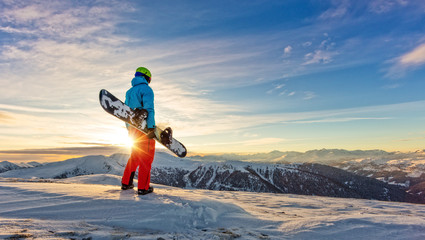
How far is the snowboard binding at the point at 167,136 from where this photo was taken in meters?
7.57

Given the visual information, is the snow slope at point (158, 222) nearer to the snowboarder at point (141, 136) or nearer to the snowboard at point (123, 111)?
the snowboarder at point (141, 136)

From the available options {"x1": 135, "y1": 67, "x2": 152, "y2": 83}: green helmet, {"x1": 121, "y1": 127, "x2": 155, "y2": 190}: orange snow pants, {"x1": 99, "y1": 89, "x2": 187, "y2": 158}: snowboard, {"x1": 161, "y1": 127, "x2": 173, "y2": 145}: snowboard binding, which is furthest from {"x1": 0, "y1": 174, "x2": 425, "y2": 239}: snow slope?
{"x1": 135, "y1": 67, "x2": 152, "y2": 83}: green helmet

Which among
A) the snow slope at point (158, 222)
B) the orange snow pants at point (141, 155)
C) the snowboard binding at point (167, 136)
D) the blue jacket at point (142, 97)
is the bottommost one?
the snow slope at point (158, 222)

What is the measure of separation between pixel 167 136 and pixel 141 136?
1.02 metres

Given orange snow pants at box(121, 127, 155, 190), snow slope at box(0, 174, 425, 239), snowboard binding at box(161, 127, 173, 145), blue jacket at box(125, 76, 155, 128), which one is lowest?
snow slope at box(0, 174, 425, 239)

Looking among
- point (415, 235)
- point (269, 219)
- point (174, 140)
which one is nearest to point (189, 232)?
point (269, 219)

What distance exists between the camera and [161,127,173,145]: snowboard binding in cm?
757

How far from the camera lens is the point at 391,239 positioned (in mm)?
3256

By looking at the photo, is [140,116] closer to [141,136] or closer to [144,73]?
[141,136]

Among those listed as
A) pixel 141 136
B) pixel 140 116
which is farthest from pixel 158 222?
pixel 140 116

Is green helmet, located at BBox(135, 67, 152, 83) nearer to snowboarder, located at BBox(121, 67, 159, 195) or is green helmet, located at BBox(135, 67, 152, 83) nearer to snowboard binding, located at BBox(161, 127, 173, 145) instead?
snowboarder, located at BBox(121, 67, 159, 195)

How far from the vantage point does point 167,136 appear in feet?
25.1

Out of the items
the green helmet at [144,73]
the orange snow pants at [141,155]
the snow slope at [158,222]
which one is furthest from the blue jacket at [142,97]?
the snow slope at [158,222]

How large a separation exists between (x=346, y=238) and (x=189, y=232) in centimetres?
257
